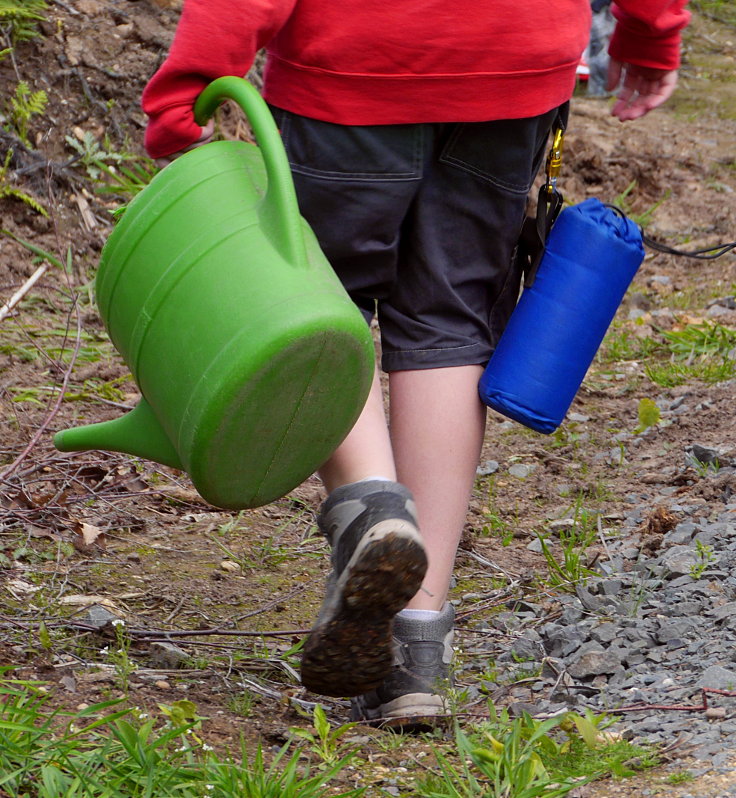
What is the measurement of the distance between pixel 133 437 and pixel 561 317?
75cm

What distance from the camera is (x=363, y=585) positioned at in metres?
1.59

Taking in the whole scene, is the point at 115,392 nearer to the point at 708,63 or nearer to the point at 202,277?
the point at 202,277

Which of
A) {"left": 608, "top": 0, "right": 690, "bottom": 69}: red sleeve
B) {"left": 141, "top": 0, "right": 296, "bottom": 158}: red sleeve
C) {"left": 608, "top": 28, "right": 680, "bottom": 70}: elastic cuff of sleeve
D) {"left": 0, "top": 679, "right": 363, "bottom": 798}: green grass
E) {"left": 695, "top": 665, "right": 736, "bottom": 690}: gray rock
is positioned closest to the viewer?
{"left": 0, "top": 679, "right": 363, "bottom": 798}: green grass

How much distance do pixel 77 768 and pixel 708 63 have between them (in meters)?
7.12

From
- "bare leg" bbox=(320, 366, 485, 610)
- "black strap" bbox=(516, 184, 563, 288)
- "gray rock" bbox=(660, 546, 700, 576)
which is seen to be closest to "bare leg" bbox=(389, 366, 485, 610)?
"bare leg" bbox=(320, 366, 485, 610)

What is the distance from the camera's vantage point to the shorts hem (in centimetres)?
196

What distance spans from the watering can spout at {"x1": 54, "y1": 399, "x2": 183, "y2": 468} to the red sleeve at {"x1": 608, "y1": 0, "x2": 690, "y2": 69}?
1159 mm

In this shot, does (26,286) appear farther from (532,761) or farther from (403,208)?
(532,761)

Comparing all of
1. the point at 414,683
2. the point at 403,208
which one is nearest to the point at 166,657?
the point at 414,683

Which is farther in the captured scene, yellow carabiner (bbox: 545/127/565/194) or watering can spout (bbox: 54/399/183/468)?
yellow carabiner (bbox: 545/127/565/194)

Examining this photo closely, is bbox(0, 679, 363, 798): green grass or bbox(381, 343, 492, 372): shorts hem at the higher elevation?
bbox(381, 343, 492, 372): shorts hem

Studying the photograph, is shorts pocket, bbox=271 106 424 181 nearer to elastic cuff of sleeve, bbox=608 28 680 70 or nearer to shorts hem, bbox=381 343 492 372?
shorts hem, bbox=381 343 492 372

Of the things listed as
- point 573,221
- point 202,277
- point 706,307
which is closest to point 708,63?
point 706,307

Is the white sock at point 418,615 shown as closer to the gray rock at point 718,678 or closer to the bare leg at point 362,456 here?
the bare leg at point 362,456
